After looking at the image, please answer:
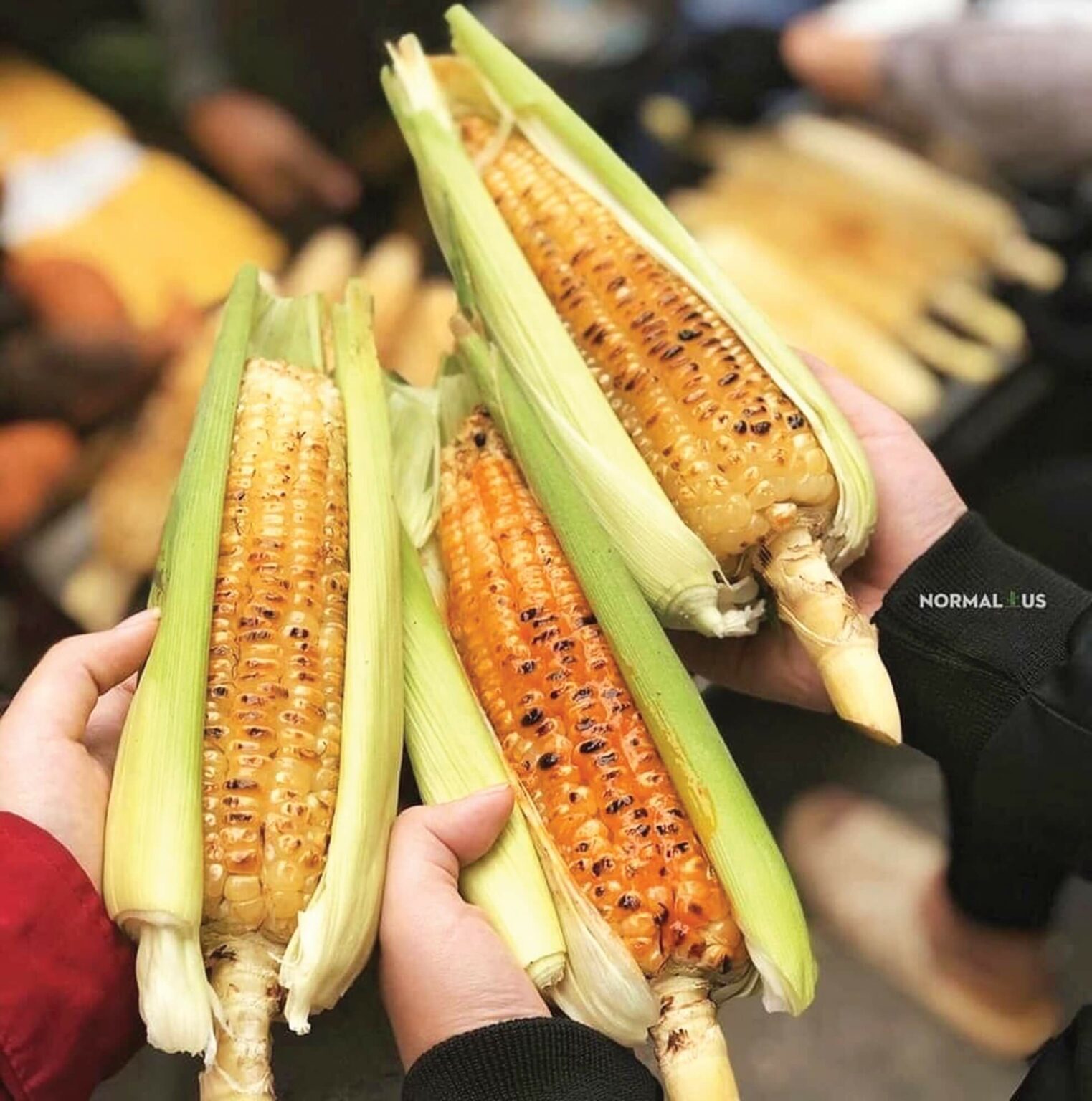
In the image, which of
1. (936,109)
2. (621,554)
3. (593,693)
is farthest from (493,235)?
(936,109)

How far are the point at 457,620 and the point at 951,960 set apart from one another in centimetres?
57

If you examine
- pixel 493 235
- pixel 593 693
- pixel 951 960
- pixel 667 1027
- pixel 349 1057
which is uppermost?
pixel 493 235

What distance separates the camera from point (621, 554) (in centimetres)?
82

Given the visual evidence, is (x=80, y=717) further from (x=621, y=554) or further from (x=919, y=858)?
(x=919, y=858)

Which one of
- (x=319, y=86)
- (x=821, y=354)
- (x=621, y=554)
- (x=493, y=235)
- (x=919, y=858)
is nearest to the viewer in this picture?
(x=621, y=554)

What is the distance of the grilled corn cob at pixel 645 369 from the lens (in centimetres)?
80

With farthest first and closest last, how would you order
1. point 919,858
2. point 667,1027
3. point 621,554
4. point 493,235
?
point 919,858 → point 493,235 → point 621,554 → point 667,1027

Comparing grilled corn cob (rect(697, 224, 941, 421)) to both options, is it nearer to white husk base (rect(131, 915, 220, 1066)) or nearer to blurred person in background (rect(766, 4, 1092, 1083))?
blurred person in background (rect(766, 4, 1092, 1083))

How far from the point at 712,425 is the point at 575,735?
25 cm

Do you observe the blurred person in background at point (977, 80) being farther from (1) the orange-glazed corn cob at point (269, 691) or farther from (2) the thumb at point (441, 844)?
(2) the thumb at point (441, 844)

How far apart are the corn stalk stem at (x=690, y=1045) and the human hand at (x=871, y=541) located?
301 mm

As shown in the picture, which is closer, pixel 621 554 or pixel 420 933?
pixel 420 933

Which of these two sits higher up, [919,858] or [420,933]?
[420,933]

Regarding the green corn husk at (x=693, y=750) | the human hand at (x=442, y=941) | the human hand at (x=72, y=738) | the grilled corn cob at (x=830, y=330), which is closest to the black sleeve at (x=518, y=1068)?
the human hand at (x=442, y=941)
